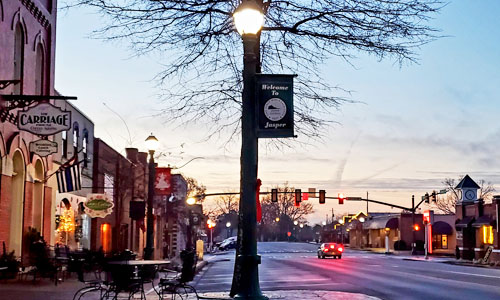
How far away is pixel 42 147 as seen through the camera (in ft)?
74.2

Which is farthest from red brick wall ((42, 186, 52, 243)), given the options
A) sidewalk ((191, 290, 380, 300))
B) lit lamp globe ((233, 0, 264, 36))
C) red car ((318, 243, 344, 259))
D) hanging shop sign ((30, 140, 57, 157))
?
red car ((318, 243, 344, 259))

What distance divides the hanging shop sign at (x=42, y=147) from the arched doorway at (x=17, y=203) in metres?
0.62

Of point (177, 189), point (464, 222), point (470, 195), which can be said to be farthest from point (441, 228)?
point (177, 189)

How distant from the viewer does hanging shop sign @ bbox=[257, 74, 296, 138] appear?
438 inches

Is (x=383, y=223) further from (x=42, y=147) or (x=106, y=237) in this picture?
(x=42, y=147)

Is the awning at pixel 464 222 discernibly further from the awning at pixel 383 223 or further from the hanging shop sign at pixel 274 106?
the hanging shop sign at pixel 274 106

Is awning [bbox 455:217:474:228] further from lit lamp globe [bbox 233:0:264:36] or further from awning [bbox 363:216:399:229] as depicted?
lit lamp globe [bbox 233:0:264:36]

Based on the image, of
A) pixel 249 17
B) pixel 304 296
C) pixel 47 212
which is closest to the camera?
pixel 249 17

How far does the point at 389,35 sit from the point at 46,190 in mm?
14779

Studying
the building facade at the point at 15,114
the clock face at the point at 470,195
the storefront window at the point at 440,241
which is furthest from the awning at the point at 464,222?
the building facade at the point at 15,114

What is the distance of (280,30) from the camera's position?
1838 cm

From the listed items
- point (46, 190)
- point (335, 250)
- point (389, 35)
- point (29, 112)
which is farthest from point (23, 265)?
point (335, 250)

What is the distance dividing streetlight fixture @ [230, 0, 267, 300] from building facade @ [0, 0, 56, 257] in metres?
10.9

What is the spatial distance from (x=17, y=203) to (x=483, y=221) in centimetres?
4249
